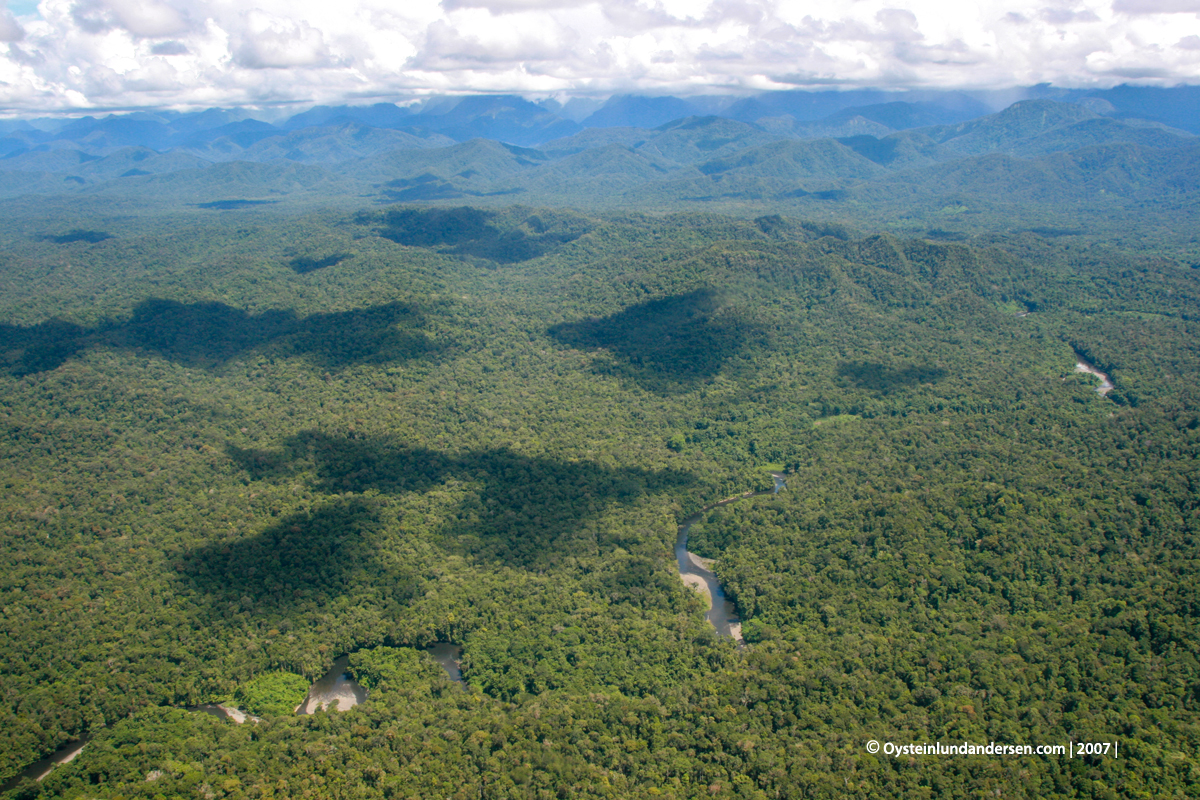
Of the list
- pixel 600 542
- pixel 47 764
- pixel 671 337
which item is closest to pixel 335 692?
pixel 47 764

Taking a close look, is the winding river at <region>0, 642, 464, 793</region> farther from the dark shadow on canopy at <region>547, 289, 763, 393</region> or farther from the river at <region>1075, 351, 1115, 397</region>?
the river at <region>1075, 351, 1115, 397</region>

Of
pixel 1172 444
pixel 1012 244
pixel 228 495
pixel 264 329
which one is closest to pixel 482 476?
pixel 228 495

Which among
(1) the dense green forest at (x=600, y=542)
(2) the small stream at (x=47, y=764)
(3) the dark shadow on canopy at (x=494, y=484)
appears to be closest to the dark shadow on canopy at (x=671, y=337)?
(1) the dense green forest at (x=600, y=542)

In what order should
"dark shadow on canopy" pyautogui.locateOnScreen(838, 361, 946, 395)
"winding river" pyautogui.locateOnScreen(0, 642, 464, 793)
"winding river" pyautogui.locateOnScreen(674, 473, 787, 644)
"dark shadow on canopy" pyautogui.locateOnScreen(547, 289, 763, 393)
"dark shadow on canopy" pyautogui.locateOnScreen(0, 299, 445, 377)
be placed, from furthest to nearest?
1. "dark shadow on canopy" pyautogui.locateOnScreen(547, 289, 763, 393)
2. "dark shadow on canopy" pyautogui.locateOnScreen(0, 299, 445, 377)
3. "dark shadow on canopy" pyautogui.locateOnScreen(838, 361, 946, 395)
4. "winding river" pyautogui.locateOnScreen(674, 473, 787, 644)
5. "winding river" pyautogui.locateOnScreen(0, 642, 464, 793)

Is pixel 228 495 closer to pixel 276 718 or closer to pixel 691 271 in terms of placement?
pixel 276 718

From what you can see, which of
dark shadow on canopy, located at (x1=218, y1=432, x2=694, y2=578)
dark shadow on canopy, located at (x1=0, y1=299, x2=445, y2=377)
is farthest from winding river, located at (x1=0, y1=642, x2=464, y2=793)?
dark shadow on canopy, located at (x1=0, y1=299, x2=445, y2=377)

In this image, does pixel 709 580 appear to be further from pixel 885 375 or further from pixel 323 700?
pixel 885 375
